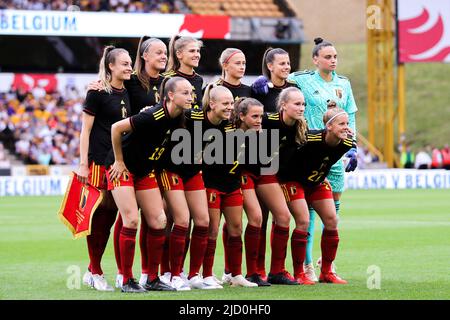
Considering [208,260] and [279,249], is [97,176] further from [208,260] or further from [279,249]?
[279,249]

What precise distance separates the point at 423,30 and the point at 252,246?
2639 centimetres

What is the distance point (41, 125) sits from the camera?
109 feet

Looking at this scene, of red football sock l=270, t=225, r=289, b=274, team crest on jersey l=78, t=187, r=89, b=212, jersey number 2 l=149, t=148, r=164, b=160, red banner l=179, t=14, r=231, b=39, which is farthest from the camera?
red banner l=179, t=14, r=231, b=39

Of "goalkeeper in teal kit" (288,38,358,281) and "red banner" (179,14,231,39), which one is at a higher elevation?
"red banner" (179,14,231,39)

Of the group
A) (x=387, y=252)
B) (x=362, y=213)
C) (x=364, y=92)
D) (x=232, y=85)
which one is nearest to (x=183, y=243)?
(x=232, y=85)

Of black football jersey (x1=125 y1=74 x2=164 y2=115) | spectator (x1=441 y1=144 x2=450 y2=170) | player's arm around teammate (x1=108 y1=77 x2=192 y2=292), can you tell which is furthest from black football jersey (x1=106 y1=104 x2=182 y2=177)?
spectator (x1=441 y1=144 x2=450 y2=170)

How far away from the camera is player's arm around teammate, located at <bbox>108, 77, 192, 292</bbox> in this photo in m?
8.33

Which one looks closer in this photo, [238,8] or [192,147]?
[192,147]

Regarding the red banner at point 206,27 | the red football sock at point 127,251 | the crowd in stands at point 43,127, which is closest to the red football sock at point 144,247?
the red football sock at point 127,251

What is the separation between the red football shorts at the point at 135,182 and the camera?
8.52 meters

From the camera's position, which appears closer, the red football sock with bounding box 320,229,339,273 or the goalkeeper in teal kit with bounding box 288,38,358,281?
the red football sock with bounding box 320,229,339,273

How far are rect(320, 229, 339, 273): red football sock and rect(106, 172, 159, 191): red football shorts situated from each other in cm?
181

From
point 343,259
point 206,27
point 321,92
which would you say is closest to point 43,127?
point 206,27

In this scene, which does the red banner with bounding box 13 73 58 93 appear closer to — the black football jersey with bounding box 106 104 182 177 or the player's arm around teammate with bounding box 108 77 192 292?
the player's arm around teammate with bounding box 108 77 192 292
